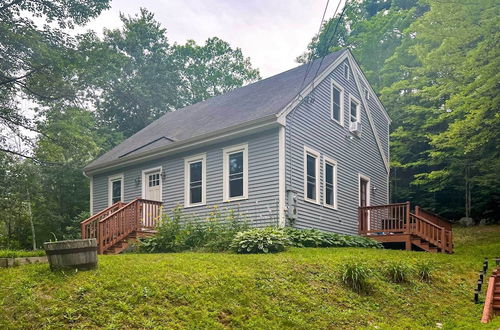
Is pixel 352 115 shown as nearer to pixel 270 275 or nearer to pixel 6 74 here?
pixel 270 275

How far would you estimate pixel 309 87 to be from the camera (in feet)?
48.6

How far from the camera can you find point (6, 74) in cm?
1858

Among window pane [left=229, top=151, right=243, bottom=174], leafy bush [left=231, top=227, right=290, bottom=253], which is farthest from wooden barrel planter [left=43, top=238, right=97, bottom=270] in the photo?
window pane [left=229, top=151, right=243, bottom=174]

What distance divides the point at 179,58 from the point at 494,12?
2994 centimetres

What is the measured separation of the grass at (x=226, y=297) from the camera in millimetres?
5828

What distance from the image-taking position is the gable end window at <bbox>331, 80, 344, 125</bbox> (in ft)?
55.0

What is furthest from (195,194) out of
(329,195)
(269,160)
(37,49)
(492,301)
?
(492,301)

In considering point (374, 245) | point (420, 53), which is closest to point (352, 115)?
point (420, 53)

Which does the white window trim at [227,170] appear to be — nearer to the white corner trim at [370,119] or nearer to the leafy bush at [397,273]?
the leafy bush at [397,273]

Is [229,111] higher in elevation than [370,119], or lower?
lower

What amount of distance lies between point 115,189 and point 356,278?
12.7m

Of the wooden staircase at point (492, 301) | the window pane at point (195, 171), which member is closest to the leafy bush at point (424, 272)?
the wooden staircase at point (492, 301)

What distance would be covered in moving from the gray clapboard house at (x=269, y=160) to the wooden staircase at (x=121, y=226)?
1.7 inches

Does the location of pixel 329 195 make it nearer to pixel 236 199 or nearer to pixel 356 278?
pixel 236 199
